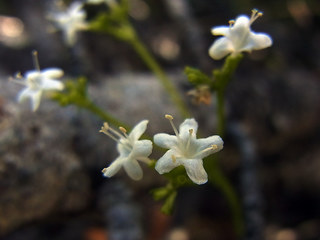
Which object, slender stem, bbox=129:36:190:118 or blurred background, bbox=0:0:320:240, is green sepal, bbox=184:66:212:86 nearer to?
slender stem, bbox=129:36:190:118

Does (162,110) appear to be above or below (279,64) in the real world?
below

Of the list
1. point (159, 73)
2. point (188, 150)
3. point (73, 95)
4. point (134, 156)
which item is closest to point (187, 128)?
point (188, 150)

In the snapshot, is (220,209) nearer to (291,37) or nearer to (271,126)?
(271,126)

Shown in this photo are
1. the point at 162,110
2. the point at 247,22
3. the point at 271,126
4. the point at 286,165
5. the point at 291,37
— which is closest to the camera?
the point at 247,22

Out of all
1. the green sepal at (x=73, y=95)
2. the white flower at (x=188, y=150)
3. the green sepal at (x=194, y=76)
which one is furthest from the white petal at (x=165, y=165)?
the green sepal at (x=73, y=95)

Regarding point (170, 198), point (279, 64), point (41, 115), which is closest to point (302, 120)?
point (279, 64)

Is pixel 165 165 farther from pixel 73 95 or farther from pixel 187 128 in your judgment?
pixel 73 95
